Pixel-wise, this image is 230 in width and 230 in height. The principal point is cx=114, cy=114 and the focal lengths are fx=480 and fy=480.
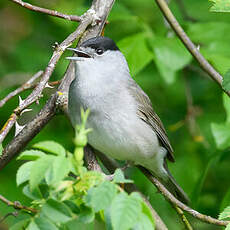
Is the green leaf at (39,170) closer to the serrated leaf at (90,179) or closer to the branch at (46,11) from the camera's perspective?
the serrated leaf at (90,179)

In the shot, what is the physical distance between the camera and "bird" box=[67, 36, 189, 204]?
341cm

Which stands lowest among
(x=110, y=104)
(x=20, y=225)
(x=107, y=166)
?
(x=107, y=166)

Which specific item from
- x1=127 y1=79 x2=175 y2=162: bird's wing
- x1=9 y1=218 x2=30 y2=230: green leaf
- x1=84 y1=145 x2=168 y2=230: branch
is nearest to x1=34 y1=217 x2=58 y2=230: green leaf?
x1=9 y1=218 x2=30 y2=230: green leaf

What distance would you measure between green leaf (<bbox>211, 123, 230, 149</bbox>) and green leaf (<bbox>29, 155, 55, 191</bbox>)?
7.25 feet

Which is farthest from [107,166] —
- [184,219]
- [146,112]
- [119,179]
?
[119,179]

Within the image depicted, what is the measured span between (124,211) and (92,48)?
2.00m

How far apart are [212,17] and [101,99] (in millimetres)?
2190

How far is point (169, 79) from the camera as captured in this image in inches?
157

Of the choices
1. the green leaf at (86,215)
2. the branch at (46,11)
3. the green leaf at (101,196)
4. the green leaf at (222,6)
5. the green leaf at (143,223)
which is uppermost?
the branch at (46,11)

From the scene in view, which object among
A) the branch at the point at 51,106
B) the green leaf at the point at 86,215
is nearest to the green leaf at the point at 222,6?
the branch at the point at 51,106

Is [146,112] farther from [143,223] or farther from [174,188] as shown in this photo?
[143,223]

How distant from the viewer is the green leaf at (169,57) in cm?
386

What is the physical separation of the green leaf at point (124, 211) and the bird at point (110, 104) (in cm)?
166

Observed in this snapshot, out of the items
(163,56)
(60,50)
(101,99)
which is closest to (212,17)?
(163,56)
